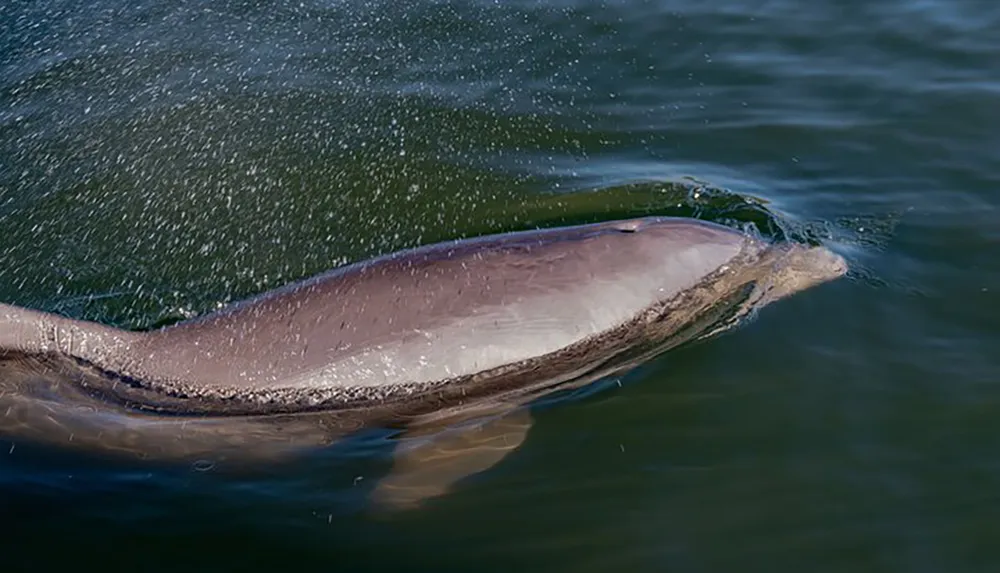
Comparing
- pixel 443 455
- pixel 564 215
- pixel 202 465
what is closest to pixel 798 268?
pixel 564 215

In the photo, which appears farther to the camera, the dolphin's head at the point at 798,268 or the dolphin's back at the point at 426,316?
the dolphin's head at the point at 798,268

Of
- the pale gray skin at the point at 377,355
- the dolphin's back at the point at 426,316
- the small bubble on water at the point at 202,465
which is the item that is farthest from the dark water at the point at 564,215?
the dolphin's back at the point at 426,316

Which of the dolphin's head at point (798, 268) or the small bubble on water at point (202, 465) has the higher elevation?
the dolphin's head at point (798, 268)

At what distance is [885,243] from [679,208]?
1238 mm

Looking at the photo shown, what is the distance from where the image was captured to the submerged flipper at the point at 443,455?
4.69 meters

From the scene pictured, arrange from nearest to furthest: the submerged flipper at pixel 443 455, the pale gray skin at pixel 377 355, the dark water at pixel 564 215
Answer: the dark water at pixel 564 215 → the submerged flipper at pixel 443 455 → the pale gray skin at pixel 377 355

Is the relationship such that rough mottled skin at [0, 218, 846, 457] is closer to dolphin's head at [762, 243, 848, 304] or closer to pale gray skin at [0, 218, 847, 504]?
pale gray skin at [0, 218, 847, 504]

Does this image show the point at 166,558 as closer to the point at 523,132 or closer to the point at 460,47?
the point at 523,132

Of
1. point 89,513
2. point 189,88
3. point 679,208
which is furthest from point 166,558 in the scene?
point 189,88

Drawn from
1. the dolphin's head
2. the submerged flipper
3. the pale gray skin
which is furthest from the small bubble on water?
the dolphin's head

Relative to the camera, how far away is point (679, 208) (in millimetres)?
7016

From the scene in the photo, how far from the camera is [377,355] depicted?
5125 millimetres

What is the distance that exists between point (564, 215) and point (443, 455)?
2616 millimetres

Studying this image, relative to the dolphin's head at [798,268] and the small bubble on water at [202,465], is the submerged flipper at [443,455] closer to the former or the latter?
the small bubble on water at [202,465]
